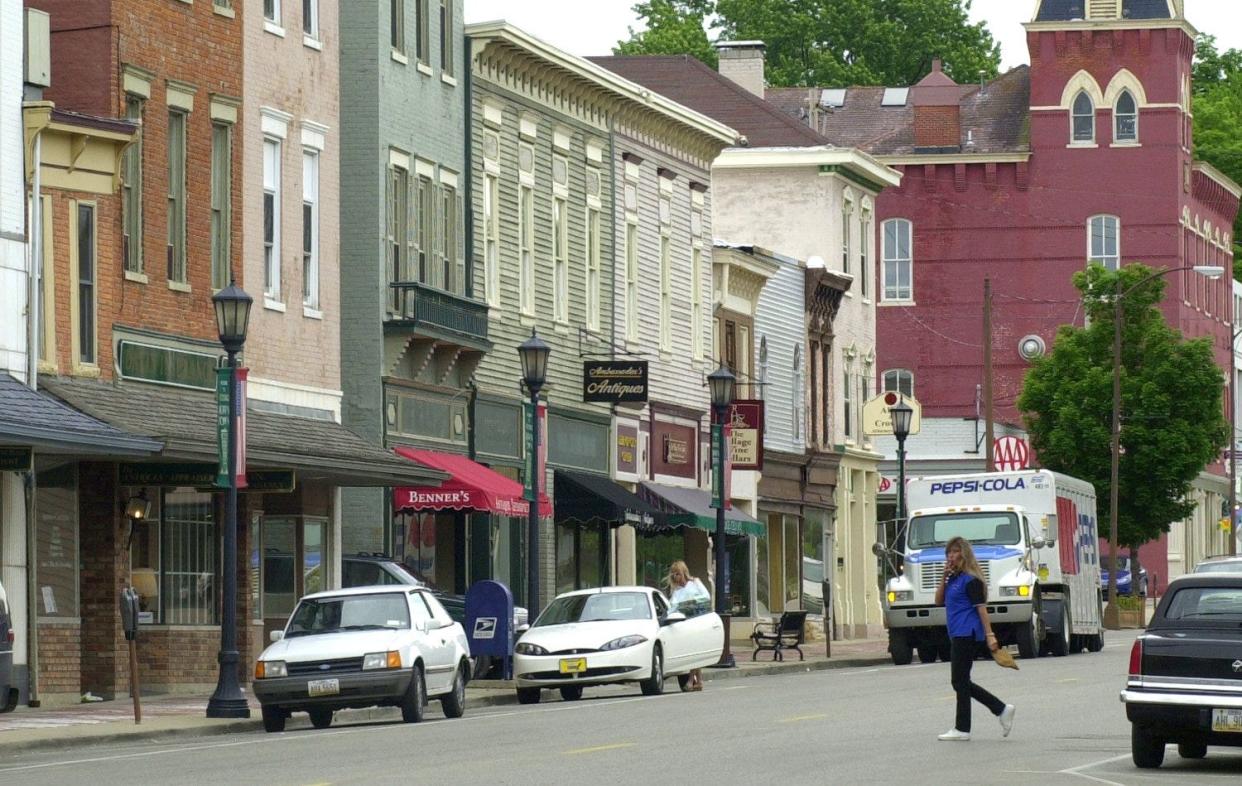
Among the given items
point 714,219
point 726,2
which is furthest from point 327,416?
point 726,2

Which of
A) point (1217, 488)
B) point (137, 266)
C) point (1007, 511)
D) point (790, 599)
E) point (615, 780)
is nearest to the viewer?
point (615, 780)

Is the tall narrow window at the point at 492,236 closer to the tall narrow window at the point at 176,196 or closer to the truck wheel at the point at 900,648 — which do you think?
the truck wheel at the point at 900,648

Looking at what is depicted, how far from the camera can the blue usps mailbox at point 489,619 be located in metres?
34.3

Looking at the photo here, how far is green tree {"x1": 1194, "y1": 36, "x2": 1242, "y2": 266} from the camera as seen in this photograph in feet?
352

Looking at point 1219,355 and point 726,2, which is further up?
point 726,2

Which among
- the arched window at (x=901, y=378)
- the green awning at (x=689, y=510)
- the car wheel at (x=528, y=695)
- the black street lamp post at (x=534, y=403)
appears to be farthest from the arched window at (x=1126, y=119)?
the car wheel at (x=528, y=695)

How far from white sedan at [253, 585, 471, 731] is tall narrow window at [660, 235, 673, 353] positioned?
81.5 feet

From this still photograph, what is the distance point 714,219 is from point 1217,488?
146 feet

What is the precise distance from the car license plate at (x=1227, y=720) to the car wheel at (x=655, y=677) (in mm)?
14335

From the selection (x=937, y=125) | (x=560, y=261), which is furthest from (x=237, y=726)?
(x=937, y=125)

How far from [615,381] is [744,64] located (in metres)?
28.2

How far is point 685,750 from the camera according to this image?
867 inches

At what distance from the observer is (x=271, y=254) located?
124 ft

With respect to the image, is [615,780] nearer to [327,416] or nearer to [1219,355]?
[327,416]
